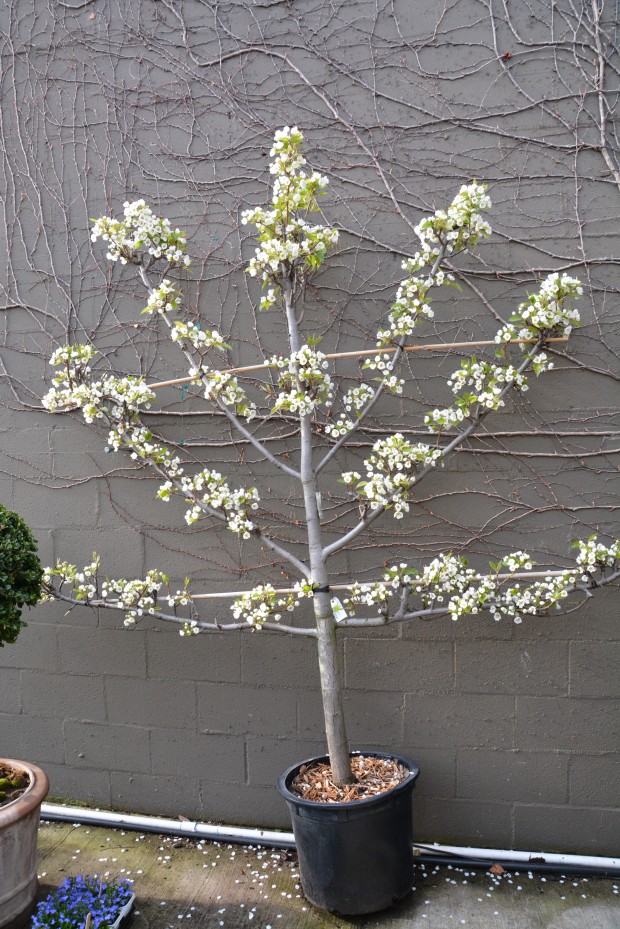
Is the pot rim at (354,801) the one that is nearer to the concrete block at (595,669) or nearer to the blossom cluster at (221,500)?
the concrete block at (595,669)

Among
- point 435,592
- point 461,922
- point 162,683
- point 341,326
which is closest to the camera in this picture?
point 461,922

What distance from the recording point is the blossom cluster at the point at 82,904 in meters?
2.16

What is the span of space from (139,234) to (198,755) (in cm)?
191

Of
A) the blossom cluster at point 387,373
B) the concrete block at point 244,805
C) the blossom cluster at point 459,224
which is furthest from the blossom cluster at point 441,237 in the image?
the concrete block at point 244,805

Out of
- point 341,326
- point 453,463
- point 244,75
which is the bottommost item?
point 453,463

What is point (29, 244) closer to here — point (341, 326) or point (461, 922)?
point (341, 326)

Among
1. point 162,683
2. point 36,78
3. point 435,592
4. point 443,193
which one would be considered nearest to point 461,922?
point 435,592

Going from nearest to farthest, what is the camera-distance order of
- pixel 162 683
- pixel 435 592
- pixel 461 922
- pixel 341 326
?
pixel 461 922
pixel 435 592
pixel 341 326
pixel 162 683

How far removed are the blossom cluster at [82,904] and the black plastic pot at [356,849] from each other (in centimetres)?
57

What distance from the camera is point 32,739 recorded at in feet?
10.2

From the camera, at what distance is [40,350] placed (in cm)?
306

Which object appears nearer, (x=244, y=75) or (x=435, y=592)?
(x=435, y=592)

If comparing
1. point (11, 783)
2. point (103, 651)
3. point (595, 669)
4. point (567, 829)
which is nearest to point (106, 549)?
point (103, 651)

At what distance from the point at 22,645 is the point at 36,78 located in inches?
88.8
